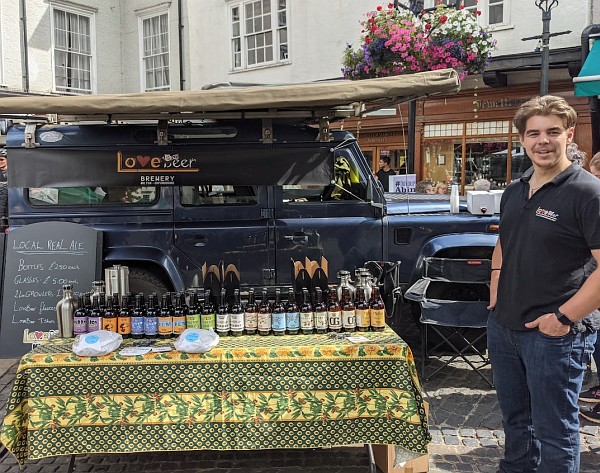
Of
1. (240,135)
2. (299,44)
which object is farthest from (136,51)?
(240,135)

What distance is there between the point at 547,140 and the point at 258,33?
13.5 meters

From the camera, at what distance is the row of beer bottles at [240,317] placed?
3459mm

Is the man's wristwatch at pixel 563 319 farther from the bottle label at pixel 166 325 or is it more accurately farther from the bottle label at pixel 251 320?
the bottle label at pixel 166 325

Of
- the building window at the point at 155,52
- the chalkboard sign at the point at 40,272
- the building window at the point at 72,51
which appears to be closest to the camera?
the chalkboard sign at the point at 40,272

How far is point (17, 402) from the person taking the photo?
10.5ft

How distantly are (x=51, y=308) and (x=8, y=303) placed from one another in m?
0.39

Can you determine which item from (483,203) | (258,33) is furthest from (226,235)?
(258,33)

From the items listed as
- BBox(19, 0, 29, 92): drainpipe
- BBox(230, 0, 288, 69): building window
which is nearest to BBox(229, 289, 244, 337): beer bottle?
BBox(230, 0, 288, 69): building window

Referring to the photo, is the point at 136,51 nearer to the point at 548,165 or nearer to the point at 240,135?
the point at 240,135

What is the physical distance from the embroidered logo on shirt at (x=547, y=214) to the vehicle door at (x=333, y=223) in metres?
2.73

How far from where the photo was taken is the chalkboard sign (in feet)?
16.4

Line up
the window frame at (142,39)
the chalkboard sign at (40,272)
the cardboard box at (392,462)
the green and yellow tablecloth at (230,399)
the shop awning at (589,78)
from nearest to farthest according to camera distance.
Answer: the green and yellow tablecloth at (230,399) → the cardboard box at (392,462) → the chalkboard sign at (40,272) → the shop awning at (589,78) → the window frame at (142,39)

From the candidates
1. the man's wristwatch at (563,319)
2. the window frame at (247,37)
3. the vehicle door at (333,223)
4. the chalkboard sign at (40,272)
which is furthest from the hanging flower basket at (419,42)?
the window frame at (247,37)

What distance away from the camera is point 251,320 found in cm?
348
